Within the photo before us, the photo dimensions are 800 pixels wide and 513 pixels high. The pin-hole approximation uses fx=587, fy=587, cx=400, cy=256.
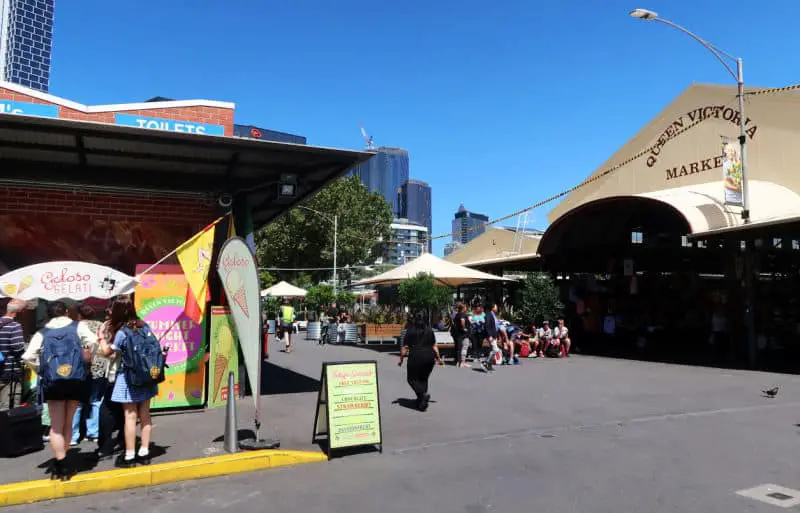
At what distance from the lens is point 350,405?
23.4 feet

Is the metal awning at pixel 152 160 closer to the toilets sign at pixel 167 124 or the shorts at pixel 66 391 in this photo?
the shorts at pixel 66 391

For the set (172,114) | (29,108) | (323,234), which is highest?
(323,234)

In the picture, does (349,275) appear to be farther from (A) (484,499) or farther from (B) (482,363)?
(A) (484,499)

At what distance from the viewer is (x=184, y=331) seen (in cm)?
907

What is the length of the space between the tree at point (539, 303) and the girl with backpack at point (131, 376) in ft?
50.8

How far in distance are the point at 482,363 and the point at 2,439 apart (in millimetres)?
11481

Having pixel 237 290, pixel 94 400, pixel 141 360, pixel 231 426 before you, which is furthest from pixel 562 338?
pixel 141 360

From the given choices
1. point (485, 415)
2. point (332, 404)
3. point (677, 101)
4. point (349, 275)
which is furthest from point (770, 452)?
point (349, 275)

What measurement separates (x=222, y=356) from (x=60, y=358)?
3.75m

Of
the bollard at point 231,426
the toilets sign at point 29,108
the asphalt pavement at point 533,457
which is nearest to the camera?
the asphalt pavement at point 533,457

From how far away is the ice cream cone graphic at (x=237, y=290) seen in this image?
277 inches

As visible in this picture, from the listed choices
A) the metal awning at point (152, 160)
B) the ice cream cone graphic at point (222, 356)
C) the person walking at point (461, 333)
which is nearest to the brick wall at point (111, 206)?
the metal awning at point (152, 160)

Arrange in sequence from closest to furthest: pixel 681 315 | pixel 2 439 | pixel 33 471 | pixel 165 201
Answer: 1. pixel 33 471
2. pixel 2 439
3. pixel 165 201
4. pixel 681 315

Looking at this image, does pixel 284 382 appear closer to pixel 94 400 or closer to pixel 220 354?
pixel 220 354
